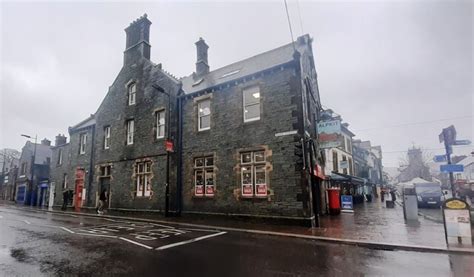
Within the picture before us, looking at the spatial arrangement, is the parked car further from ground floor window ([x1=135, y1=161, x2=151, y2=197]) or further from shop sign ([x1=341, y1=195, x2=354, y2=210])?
ground floor window ([x1=135, y1=161, x2=151, y2=197])

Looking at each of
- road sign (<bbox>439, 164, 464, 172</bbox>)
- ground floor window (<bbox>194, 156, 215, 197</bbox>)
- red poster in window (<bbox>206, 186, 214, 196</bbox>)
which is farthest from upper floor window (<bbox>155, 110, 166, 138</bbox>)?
road sign (<bbox>439, 164, 464, 172</bbox>)

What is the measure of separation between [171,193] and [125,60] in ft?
41.9

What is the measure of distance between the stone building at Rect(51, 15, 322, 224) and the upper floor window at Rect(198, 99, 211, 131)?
7cm

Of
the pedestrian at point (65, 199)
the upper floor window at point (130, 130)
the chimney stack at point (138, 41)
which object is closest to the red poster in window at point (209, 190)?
the upper floor window at point (130, 130)

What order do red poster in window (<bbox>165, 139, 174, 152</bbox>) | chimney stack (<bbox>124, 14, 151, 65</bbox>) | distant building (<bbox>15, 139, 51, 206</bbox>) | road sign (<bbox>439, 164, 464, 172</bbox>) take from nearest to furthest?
1. road sign (<bbox>439, 164, 464, 172</bbox>)
2. red poster in window (<bbox>165, 139, 174, 152</bbox>)
3. chimney stack (<bbox>124, 14, 151, 65</bbox>)
4. distant building (<bbox>15, 139, 51, 206</bbox>)

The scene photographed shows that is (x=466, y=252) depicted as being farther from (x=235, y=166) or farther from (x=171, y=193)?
(x=171, y=193)

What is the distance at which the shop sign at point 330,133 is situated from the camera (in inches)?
532

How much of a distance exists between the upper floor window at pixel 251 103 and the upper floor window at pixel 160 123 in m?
6.78

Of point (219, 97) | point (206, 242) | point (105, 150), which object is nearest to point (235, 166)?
point (219, 97)

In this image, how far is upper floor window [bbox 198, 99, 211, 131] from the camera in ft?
53.4

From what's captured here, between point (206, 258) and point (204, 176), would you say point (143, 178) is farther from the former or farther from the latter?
point (206, 258)

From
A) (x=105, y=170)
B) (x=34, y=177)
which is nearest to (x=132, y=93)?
(x=105, y=170)

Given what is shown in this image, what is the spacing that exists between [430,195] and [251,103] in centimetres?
1921

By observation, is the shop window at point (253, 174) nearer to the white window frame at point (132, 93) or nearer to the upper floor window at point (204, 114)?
the upper floor window at point (204, 114)
